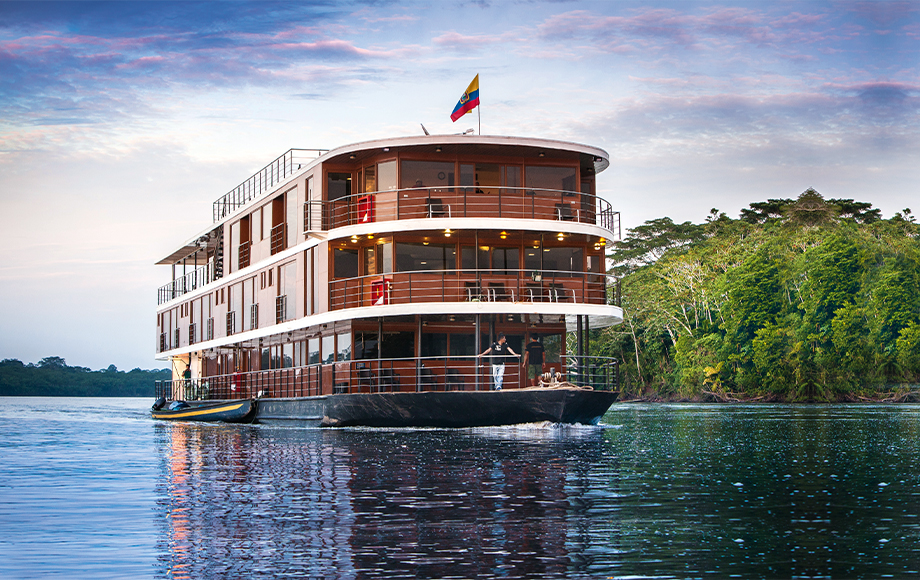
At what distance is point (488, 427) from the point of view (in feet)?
81.4

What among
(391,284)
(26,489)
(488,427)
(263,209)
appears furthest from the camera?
(263,209)

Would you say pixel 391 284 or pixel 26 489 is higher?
pixel 391 284

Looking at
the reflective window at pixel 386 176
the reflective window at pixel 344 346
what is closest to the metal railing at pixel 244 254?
the reflective window at pixel 344 346

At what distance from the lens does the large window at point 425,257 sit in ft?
88.0

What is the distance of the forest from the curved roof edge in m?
37.3

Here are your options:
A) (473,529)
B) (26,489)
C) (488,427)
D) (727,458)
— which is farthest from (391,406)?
(473,529)

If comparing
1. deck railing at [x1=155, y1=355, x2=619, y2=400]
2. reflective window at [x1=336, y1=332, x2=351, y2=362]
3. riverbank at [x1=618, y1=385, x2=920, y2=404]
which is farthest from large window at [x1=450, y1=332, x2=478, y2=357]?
riverbank at [x1=618, y1=385, x2=920, y2=404]

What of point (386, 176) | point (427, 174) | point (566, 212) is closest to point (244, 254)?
point (386, 176)

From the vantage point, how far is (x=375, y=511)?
35.6ft

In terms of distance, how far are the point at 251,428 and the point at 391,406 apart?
7955 mm

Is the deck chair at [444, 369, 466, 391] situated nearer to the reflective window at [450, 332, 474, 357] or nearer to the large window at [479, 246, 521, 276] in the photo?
the reflective window at [450, 332, 474, 357]

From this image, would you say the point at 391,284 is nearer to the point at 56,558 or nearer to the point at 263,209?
the point at 263,209

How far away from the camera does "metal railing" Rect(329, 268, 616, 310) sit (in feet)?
86.0

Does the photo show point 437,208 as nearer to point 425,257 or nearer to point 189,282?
point 425,257
